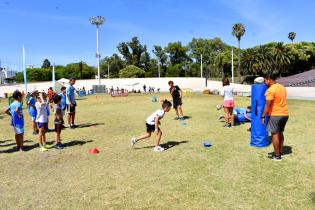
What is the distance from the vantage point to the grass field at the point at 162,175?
18.1 ft

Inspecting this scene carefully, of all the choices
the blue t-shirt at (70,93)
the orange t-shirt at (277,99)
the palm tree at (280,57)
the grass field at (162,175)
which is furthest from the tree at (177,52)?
the orange t-shirt at (277,99)

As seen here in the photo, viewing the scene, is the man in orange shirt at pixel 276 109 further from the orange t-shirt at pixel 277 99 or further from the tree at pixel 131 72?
the tree at pixel 131 72

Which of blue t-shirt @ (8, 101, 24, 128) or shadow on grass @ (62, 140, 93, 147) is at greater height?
blue t-shirt @ (8, 101, 24, 128)

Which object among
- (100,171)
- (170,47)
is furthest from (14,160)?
(170,47)

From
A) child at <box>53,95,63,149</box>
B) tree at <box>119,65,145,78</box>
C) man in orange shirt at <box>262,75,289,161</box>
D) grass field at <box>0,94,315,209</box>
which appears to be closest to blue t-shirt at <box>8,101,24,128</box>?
grass field at <box>0,94,315,209</box>

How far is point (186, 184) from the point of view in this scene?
6.29 m

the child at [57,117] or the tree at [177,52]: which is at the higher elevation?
the tree at [177,52]

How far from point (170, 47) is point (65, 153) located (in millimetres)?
100501

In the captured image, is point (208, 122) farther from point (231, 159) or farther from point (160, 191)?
point (160, 191)

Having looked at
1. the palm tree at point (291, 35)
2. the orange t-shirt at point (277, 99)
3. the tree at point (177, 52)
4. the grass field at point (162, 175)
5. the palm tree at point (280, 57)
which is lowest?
the grass field at point (162, 175)

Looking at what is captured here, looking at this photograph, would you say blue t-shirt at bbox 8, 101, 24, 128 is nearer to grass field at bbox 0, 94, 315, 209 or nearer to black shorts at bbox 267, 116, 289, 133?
grass field at bbox 0, 94, 315, 209

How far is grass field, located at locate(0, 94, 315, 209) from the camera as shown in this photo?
18.1ft

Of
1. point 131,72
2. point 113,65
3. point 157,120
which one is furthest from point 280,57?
point 157,120

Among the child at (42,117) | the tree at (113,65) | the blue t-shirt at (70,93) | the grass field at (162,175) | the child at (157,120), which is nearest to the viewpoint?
the grass field at (162,175)
